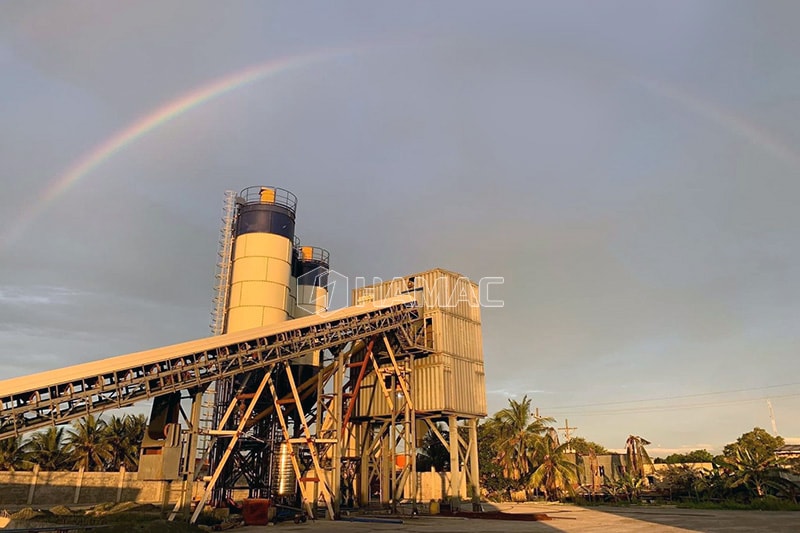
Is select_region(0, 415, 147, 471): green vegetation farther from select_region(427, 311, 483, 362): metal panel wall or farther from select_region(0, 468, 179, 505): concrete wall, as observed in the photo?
select_region(427, 311, 483, 362): metal panel wall

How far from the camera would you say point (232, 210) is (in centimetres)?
A: 4688

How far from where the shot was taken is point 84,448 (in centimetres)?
5569

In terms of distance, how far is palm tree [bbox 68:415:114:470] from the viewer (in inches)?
2183

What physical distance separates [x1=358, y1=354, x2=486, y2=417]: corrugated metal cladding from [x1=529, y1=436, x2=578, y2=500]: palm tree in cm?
1537

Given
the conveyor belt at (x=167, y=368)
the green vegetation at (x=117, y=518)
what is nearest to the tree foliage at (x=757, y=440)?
the conveyor belt at (x=167, y=368)

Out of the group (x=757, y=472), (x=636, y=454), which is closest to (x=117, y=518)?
(x=757, y=472)

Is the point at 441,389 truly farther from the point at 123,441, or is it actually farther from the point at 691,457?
the point at 691,457

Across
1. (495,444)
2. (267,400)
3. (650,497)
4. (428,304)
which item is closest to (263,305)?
(267,400)

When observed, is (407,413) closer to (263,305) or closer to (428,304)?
(428,304)

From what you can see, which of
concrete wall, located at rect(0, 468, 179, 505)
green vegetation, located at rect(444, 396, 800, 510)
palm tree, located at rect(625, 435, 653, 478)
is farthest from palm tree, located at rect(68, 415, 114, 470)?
palm tree, located at rect(625, 435, 653, 478)

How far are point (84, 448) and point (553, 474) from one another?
148 feet

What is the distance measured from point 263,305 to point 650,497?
35363mm

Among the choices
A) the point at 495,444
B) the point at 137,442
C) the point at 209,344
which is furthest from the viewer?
the point at 137,442

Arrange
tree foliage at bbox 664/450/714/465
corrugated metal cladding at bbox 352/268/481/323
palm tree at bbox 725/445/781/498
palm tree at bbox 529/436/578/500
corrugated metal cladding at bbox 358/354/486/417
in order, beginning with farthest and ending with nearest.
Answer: tree foliage at bbox 664/450/714/465
palm tree at bbox 529/436/578/500
palm tree at bbox 725/445/781/498
corrugated metal cladding at bbox 352/268/481/323
corrugated metal cladding at bbox 358/354/486/417
